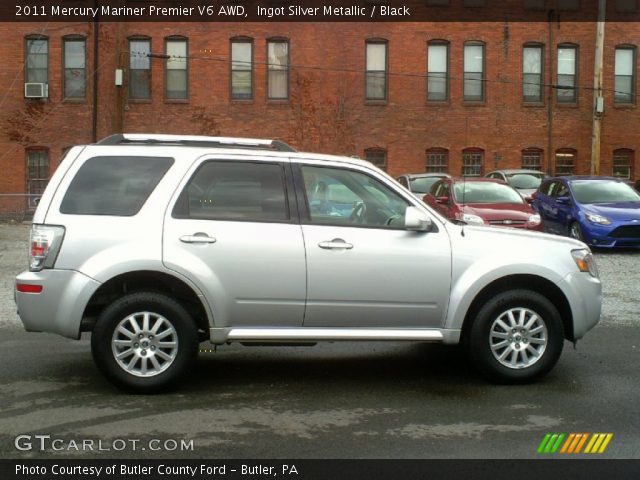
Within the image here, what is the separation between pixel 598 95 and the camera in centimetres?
3056

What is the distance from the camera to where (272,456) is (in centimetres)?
518

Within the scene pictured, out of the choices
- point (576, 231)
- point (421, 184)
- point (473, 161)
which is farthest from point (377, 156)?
point (576, 231)

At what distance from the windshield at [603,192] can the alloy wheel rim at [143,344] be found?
1373cm

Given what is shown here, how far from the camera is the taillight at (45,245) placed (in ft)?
21.4

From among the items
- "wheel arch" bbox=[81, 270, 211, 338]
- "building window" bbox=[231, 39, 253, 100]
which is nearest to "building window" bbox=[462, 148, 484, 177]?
"building window" bbox=[231, 39, 253, 100]

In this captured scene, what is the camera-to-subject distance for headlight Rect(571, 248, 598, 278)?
7113 millimetres

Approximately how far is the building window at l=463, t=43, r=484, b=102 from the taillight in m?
27.8

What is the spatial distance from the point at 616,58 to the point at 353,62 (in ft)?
33.2

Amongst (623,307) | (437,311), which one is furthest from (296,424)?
(623,307)

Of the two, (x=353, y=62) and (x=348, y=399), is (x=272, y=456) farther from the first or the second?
(x=353, y=62)

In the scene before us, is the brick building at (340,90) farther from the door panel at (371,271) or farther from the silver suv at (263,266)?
the door panel at (371,271)

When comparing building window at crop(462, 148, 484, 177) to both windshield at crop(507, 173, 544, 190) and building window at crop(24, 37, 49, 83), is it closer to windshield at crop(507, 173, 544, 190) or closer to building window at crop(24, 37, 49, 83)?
windshield at crop(507, 173, 544, 190)

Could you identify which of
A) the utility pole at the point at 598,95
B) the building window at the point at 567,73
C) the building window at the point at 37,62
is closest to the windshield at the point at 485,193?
the utility pole at the point at 598,95

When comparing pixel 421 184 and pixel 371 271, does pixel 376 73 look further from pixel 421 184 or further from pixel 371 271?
pixel 371 271
